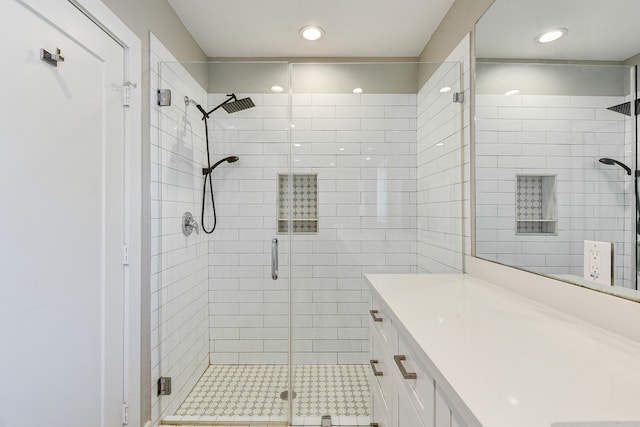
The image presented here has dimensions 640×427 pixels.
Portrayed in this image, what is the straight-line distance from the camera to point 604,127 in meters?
0.90

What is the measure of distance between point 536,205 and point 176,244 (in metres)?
1.92

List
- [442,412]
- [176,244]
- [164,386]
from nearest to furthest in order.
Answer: [442,412] → [164,386] → [176,244]

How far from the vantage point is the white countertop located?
52 cm

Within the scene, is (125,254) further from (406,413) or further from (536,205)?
(536,205)

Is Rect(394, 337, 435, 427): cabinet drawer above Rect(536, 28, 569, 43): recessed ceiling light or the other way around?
the other way around

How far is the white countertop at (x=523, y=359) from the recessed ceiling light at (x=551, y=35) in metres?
0.99

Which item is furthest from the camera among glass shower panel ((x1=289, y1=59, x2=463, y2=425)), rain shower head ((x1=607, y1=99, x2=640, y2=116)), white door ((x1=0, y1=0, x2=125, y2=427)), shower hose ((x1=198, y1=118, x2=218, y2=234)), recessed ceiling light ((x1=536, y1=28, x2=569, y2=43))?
glass shower panel ((x1=289, y1=59, x2=463, y2=425))

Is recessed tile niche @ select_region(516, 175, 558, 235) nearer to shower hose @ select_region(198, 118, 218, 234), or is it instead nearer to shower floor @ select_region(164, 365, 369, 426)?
shower floor @ select_region(164, 365, 369, 426)

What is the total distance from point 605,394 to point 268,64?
230cm

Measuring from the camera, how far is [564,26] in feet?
3.50

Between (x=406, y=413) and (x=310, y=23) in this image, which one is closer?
(x=406, y=413)

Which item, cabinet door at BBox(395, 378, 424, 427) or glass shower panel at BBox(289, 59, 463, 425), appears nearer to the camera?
cabinet door at BBox(395, 378, 424, 427)

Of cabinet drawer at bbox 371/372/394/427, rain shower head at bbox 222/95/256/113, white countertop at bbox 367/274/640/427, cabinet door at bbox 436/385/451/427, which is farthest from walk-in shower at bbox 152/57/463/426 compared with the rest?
cabinet door at bbox 436/385/451/427

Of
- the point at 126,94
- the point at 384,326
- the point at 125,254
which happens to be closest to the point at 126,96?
the point at 126,94
